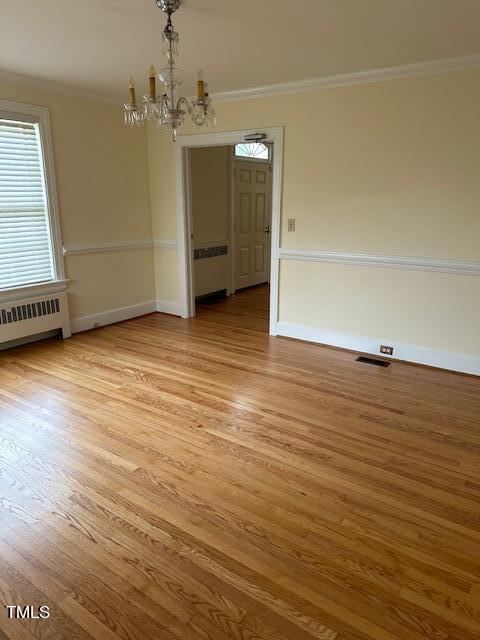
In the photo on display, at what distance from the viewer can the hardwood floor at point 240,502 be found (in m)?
1.58

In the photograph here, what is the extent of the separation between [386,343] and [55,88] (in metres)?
4.05

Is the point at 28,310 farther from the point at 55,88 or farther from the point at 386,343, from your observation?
the point at 386,343

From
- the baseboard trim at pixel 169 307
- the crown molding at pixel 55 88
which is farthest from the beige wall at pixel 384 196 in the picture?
the baseboard trim at pixel 169 307

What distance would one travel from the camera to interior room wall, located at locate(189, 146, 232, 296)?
19.2ft

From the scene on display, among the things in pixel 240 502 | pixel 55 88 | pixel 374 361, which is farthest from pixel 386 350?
pixel 55 88

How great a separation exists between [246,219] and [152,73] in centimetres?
481

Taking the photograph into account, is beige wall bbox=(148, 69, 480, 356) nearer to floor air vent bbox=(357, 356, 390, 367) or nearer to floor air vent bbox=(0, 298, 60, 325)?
floor air vent bbox=(357, 356, 390, 367)

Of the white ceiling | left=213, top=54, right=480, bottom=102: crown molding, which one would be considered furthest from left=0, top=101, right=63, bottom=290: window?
left=213, top=54, right=480, bottom=102: crown molding

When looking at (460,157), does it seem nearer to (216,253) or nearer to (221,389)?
(221,389)

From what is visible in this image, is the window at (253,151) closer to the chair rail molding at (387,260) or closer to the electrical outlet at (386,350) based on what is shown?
the chair rail molding at (387,260)

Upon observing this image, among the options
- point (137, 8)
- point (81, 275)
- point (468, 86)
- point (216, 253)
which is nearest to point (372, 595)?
point (137, 8)

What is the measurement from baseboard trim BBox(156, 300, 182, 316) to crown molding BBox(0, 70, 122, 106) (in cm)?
241

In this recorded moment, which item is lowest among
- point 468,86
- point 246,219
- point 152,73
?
point 246,219

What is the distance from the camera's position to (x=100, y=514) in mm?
2049
